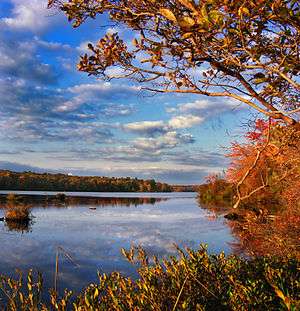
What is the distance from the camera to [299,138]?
662 cm

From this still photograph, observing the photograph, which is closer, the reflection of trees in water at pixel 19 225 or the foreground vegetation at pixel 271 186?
the foreground vegetation at pixel 271 186

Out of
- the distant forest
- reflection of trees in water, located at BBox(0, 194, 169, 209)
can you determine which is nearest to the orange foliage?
Answer: reflection of trees in water, located at BBox(0, 194, 169, 209)

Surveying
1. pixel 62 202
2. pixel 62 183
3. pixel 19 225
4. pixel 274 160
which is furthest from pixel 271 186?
pixel 62 183

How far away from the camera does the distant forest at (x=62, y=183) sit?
5153 inches

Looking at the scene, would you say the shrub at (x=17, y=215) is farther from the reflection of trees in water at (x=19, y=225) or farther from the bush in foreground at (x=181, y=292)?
the bush in foreground at (x=181, y=292)

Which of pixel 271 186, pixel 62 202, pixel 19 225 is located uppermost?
pixel 271 186

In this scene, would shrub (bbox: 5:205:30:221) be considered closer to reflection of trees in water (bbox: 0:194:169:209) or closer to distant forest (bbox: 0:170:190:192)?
reflection of trees in water (bbox: 0:194:169:209)

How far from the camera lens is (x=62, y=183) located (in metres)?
146

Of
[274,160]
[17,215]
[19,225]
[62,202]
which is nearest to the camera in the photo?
[274,160]

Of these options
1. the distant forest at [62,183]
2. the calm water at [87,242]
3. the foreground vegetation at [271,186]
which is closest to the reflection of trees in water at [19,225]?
the calm water at [87,242]

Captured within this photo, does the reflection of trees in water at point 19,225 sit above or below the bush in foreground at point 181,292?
below

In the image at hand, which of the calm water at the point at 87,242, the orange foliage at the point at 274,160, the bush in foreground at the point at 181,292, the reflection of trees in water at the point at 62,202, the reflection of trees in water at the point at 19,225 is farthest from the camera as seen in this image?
the reflection of trees in water at the point at 62,202

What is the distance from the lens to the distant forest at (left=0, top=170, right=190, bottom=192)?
131 m

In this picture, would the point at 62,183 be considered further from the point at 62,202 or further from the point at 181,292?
the point at 181,292
